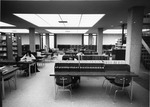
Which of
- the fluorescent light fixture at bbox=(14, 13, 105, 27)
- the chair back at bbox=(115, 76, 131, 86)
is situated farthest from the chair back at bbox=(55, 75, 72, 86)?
the fluorescent light fixture at bbox=(14, 13, 105, 27)

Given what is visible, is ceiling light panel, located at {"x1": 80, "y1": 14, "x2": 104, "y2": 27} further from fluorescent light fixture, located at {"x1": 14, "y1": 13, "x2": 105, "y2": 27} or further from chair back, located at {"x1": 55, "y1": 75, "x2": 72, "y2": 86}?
chair back, located at {"x1": 55, "y1": 75, "x2": 72, "y2": 86}

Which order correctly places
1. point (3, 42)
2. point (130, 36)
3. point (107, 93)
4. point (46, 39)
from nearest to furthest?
point (107, 93)
point (130, 36)
point (3, 42)
point (46, 39)

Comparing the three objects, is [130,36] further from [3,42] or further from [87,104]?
[3,42]

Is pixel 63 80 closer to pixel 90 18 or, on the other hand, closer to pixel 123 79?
pixel 123 79

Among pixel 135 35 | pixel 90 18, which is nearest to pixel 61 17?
pixel 90 18

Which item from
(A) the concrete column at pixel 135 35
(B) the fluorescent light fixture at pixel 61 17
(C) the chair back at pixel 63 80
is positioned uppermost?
(B) the fluorescent light fixture at pixel 61 17

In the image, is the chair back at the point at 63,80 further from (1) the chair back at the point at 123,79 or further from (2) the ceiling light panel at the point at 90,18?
(2) the ceiling light panel at the point at 90,18

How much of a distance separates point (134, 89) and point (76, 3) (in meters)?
3.90

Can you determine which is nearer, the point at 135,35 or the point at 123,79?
the point at 123,79

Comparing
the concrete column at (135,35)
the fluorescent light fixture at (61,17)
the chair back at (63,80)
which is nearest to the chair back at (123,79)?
the chair back at (63,80)

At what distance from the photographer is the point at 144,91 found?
12.2 ft

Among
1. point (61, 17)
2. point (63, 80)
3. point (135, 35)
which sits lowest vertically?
point (63, 80)

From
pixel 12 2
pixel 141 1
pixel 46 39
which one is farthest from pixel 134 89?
pixel 46 39

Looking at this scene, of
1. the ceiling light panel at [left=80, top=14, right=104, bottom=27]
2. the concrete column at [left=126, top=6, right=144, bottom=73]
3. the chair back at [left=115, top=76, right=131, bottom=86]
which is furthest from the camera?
the ceiling light panel at [left=80, top=14, right=104, bottom=27]
